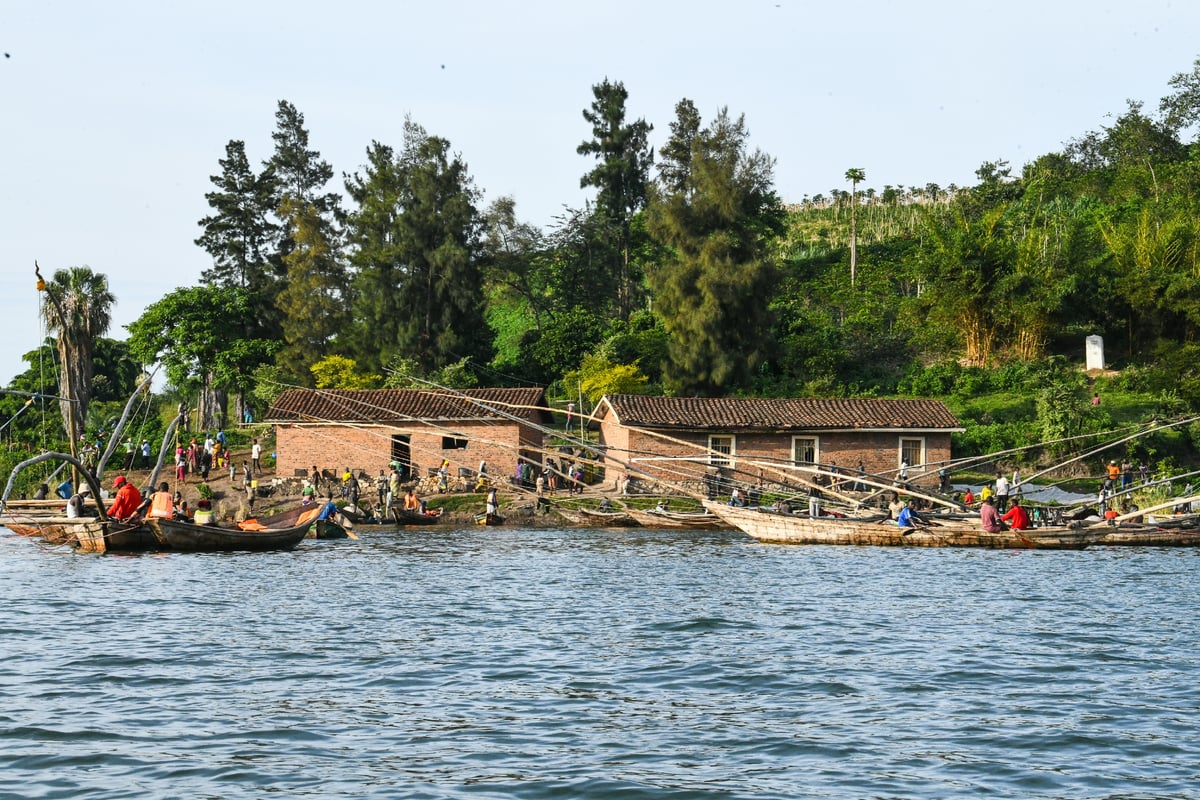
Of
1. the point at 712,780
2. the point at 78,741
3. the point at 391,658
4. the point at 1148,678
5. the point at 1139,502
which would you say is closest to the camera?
the point at 712,780

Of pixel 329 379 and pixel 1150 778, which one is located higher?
pixel 329 379

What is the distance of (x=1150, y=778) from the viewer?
1141cm

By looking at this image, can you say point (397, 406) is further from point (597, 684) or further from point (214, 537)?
point (597, 684)

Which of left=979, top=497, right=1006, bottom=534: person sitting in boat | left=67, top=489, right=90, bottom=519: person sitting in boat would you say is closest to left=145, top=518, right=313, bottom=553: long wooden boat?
left=67, top=489, right=90, bottom=519: person sitting in boat

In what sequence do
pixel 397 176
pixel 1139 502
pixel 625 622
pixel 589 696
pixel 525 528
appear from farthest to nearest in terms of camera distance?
pixel 397 176
pixel 525 528
pixel 1139 502
pixel 625 622
pixel 589 696

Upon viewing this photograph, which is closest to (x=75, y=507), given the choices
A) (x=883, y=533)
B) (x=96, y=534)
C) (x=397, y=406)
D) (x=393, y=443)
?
(x=96, y=534)

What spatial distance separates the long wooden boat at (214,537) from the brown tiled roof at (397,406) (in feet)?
49.9

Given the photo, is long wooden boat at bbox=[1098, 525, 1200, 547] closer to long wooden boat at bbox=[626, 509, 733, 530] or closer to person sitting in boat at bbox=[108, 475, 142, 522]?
long wooden boat at bbox=[626, 509, 733, 530]

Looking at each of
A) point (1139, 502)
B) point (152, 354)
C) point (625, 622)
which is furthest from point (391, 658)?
point (152, 354)

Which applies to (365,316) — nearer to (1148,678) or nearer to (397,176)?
(397,176)

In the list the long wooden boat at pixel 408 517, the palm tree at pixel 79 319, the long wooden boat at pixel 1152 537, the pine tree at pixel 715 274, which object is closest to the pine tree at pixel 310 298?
the palm tree at pixel 79 319

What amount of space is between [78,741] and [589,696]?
5.42 m

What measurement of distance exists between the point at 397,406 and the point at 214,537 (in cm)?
1950

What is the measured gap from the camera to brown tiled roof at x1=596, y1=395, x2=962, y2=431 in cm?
4791
